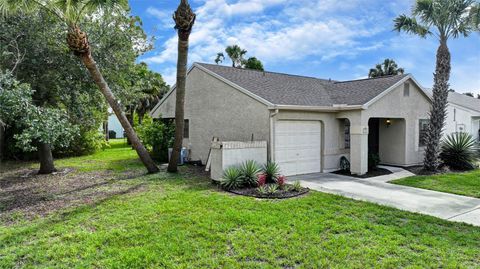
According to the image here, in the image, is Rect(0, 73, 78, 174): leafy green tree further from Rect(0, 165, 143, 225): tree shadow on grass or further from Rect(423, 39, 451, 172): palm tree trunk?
Rect(423, 39, 451, 172): palm tree trunk

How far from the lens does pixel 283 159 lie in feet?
38.7

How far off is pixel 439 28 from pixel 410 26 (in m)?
Answer: 1.11

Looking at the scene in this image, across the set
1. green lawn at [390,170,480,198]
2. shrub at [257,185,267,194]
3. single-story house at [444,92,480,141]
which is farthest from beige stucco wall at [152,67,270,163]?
single-story house at [444,92,480,141]

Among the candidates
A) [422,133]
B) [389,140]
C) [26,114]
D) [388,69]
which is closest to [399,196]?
[389,140]

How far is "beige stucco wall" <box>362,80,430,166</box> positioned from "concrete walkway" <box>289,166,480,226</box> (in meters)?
2.96

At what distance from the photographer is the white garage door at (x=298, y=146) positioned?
459 inches

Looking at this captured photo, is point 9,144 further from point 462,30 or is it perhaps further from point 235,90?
point 462,30

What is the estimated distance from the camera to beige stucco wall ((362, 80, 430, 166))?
13.7 metres

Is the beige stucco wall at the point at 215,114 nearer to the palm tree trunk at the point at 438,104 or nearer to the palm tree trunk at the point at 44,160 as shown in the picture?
the palm tree trunk at the point at 44,160

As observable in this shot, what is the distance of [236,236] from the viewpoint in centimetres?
563

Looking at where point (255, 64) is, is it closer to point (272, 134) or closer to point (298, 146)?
point (298, 146)

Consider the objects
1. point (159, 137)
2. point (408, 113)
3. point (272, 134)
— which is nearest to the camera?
point (272, 134)

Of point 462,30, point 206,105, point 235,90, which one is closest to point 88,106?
point 206,105

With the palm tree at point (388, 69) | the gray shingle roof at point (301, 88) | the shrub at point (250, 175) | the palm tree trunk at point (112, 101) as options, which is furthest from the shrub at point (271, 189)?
the palm tree at point (388, 69)
